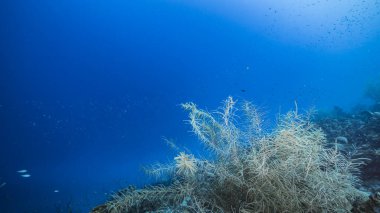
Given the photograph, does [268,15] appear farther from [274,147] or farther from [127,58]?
[274,147]

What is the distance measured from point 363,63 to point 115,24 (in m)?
81.4

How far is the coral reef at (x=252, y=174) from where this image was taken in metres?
3.13

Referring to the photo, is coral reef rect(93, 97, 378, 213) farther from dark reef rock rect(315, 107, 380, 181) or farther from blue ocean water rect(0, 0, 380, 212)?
blue ocean water rect(0, 0, 380, 212)

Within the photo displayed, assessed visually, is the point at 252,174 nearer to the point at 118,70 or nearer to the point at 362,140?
the point at 362,140

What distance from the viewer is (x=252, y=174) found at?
343 centimetres

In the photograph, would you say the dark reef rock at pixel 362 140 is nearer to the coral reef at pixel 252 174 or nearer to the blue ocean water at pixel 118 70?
the coral reef at pixel 252 174

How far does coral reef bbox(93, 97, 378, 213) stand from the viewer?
3.13 m

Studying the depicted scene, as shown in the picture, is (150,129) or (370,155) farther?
(150,129)

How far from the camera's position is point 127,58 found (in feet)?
152

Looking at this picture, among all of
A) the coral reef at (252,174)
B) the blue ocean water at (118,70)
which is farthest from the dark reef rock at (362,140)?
the blue ocean water at (118,70)

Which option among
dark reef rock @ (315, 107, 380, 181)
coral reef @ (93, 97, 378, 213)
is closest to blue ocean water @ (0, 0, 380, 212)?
dark reef rock @ (315, 107, 380, 181)

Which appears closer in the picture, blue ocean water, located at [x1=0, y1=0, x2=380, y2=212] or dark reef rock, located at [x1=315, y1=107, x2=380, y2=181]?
dark reef rock, located at [x1=315, y1=107, x2=380, y2=181]

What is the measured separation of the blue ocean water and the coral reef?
29.4m

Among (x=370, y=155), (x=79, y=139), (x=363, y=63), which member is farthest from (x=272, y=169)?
(x=363, y=63)
